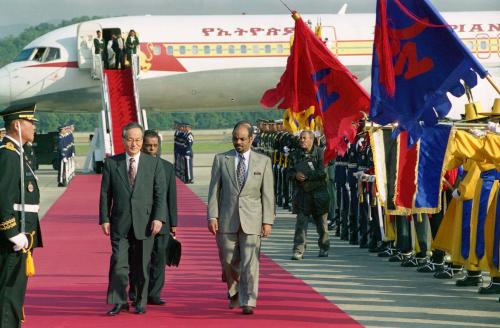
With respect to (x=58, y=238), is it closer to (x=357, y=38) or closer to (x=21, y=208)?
(x=21, y=208)

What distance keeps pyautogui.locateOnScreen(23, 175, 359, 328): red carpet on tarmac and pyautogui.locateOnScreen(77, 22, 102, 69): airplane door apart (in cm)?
1606

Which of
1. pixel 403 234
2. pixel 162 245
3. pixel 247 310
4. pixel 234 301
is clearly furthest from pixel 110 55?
pixel 247 310

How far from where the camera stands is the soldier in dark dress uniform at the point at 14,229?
9.02 meters

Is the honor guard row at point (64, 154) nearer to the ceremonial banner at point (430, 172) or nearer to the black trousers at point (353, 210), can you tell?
the black trousers at point (353, 210)

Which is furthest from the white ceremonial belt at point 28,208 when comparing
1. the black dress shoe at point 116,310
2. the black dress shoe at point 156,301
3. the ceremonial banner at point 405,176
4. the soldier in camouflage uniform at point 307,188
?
the soldier in camouflage uniform at point 307,188

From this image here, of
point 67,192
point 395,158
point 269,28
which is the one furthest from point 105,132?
point 395,158

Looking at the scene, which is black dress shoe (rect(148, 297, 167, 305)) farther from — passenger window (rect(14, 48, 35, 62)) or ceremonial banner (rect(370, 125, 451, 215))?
passenger window (rect(14, 48, 35, 62))

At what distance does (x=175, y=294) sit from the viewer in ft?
40.5

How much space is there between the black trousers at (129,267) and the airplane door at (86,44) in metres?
23.4

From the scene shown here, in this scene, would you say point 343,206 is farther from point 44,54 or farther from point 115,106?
point 44,54

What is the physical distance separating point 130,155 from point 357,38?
2546cm

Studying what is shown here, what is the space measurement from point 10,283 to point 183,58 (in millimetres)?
26001

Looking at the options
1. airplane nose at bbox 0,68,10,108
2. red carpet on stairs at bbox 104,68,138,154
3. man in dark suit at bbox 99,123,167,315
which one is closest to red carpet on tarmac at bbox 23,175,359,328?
man in dark suit at bbox 99,123,167,315

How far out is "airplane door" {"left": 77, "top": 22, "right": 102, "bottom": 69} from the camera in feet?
113
